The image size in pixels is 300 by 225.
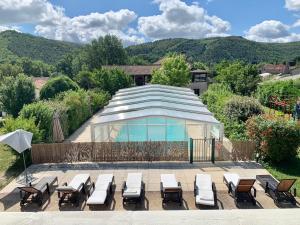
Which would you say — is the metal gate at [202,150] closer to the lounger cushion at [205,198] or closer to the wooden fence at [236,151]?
the wooden fence at [236,151]

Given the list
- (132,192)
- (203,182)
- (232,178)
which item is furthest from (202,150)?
(132,192)

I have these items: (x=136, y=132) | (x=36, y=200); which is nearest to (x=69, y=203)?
(x=36, y=200)

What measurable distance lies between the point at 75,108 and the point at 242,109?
13.0 m

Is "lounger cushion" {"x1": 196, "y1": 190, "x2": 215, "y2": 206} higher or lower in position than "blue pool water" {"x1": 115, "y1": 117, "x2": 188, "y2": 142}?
lower

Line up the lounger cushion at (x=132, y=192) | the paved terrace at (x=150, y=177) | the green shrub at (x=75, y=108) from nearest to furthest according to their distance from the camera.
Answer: the lounger cushion at (x=132, y=192)
the paved terrace at (x=150, y=177)
the green shrub at (x=75, y=108)

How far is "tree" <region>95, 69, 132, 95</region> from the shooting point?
128 ft

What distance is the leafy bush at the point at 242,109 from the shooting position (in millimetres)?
22531

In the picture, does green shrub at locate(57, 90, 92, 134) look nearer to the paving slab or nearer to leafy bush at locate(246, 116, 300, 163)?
leafy bush at locate(246, 116, 300, 163)

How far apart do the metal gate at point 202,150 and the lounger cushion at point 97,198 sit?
5.68 m

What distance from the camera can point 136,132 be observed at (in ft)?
56.8

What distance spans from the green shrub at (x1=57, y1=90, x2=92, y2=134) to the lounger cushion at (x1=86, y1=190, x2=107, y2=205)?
12022mm

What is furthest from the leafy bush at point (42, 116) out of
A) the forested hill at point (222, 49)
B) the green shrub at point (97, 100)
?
the forested hill at point (222, 49)

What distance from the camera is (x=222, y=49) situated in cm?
14612

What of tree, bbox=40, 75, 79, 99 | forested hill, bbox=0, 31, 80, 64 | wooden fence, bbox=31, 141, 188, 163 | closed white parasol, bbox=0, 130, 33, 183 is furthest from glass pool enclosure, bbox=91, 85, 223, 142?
forested hill, bbox=0, 31, 80, 64
